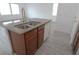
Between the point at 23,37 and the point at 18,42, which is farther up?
the point at 23,37

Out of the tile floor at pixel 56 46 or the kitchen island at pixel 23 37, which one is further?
the tile floor at pixel 56 46

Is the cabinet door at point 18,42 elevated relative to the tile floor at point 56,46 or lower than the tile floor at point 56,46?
elevated

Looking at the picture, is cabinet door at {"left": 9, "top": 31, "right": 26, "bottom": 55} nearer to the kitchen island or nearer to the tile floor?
the kitchen island

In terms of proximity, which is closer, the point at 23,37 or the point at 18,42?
the point at 23,37

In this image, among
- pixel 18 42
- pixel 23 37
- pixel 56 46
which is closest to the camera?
pixel 23 37

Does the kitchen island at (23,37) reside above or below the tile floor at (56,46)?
above

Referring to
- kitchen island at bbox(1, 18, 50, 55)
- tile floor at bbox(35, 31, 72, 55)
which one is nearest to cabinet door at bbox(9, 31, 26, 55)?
kitchen island at bbox(1, 18, 50, 55)

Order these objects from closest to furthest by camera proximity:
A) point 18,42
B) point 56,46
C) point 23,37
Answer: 1. point 23,37
2. point 18,42
3. point 56,46

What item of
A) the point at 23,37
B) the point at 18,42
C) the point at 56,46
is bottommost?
the point at 56,46

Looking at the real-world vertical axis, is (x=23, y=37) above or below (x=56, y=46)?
above

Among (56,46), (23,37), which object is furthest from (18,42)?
(56,46)

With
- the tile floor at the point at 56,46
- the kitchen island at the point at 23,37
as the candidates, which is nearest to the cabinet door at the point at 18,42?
the kitchen island at the point at 23,37

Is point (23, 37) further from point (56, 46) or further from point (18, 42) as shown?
point (56, 46)

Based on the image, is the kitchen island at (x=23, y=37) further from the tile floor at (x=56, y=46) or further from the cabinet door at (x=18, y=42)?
the tile floor at (x=56, y=46)
